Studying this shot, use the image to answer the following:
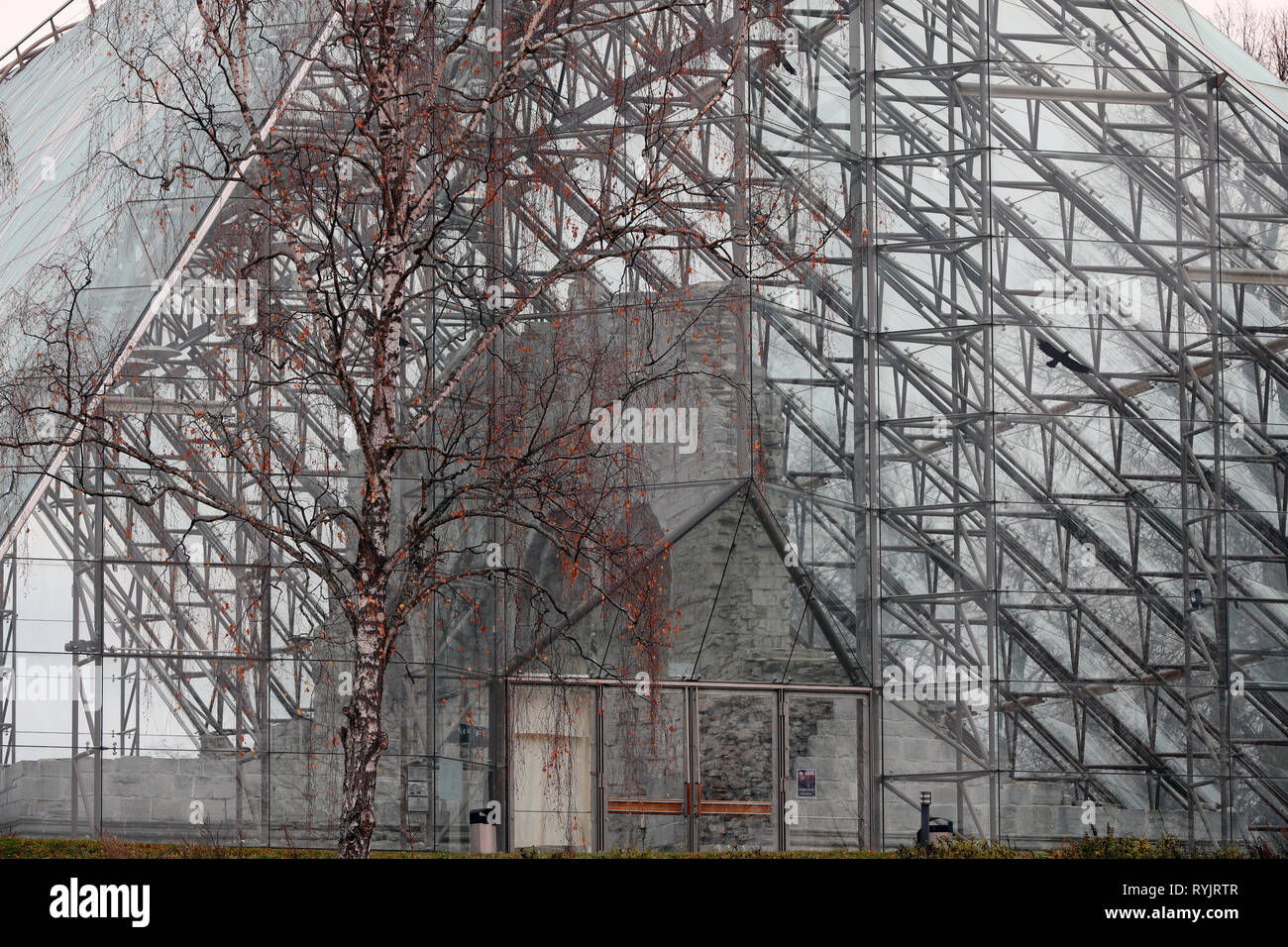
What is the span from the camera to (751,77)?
23.7 metres

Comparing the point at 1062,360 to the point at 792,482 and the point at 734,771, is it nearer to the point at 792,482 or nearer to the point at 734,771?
the point at 792,482

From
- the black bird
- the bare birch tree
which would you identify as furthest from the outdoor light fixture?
the black bird

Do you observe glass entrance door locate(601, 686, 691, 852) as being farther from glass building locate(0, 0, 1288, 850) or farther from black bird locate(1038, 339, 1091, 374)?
black bird locate(1038, 339, 1091, 374)

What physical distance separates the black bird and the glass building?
0.04 m

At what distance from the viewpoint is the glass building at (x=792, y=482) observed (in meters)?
21.2

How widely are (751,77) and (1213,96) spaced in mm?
6454

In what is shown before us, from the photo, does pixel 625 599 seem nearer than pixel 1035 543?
Yes

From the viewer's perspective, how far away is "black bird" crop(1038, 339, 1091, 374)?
23797mm

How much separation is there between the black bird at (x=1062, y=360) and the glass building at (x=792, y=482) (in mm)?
38

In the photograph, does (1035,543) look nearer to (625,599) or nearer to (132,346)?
(625,599)

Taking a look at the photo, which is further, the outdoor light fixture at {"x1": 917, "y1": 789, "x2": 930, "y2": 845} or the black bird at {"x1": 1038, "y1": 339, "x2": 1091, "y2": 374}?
the black bird at {"x1": 1038, "y1": 339, "x2": 1091, "y2": 374}

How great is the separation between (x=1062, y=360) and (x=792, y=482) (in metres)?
4.14

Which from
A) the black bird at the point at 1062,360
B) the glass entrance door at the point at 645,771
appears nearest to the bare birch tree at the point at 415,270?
the glass entrance door at the point at 645,771
